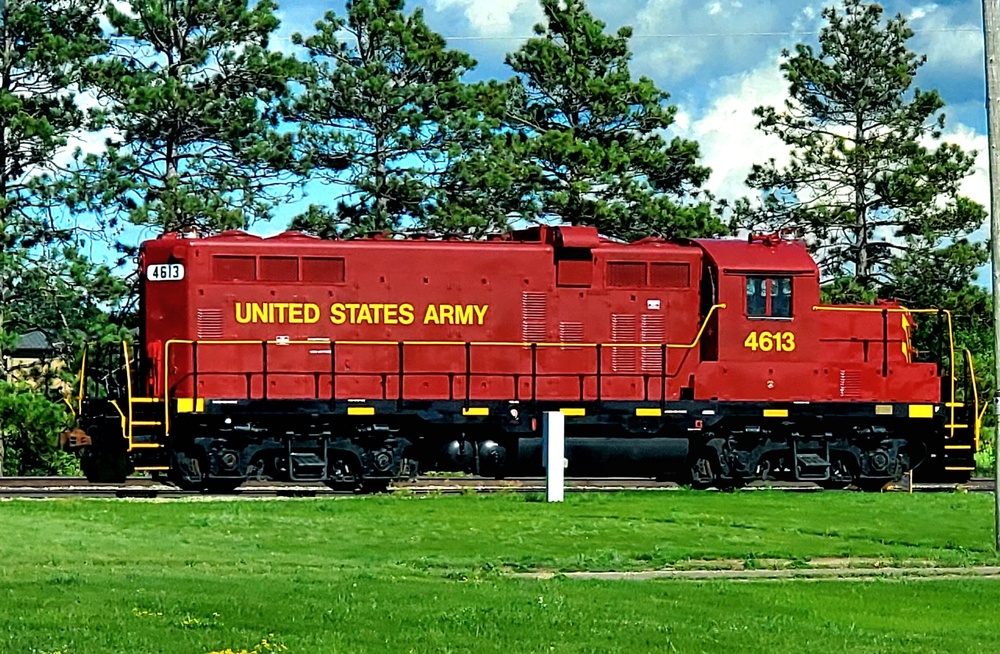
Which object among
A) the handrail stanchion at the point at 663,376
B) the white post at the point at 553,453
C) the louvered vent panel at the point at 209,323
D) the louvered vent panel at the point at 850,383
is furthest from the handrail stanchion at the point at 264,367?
the louvered vent panel at the point at 850,383

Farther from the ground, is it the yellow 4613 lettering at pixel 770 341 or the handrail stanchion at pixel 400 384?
the yellow 4613 lettering at pixel 770 341

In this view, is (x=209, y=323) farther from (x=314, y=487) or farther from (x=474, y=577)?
(x=474, y=577)

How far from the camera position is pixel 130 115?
33.4 m

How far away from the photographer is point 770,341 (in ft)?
80.3

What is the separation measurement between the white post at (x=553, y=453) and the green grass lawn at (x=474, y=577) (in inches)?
15.8

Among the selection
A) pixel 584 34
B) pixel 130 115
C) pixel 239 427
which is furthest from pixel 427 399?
pixel 584 34

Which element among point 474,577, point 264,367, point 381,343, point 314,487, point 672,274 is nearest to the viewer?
point 474,577

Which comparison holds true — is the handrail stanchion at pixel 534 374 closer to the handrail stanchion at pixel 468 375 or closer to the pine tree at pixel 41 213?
the handrail stanchion at pixel 468 375

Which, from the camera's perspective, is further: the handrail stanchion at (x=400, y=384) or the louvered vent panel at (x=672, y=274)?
the louvered vent panel at (x=672, y=274)

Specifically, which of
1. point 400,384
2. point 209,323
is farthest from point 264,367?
point 400,384

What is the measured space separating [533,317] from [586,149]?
12636mm

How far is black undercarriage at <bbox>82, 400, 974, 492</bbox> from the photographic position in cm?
2298

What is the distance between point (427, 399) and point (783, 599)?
39.1 ft

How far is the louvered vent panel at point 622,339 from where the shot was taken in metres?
24.5
